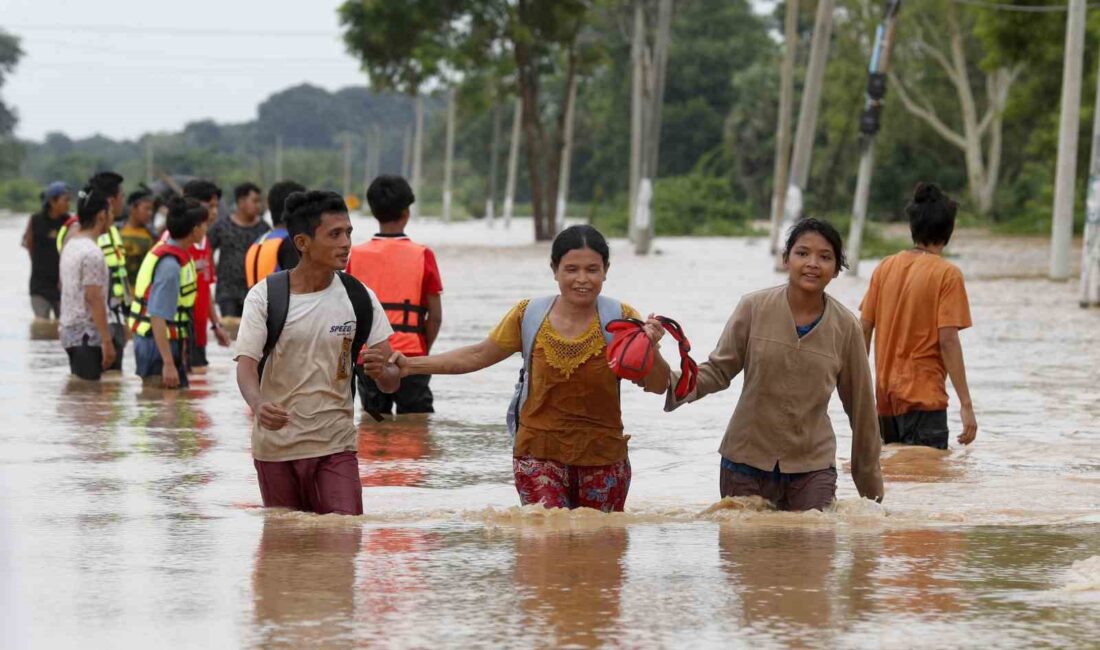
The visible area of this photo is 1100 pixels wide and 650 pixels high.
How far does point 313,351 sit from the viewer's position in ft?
22.8

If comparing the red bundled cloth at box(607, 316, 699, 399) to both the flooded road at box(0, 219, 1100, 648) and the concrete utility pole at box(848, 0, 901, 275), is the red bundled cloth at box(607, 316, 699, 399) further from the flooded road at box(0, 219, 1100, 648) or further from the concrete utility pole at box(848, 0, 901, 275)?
the concrete utility pole at box(848, 0, 901, 275)

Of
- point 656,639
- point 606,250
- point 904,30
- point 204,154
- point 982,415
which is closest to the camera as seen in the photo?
point 656,639

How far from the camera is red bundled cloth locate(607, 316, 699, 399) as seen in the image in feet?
21.1

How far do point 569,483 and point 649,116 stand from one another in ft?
119

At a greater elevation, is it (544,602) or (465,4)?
(465,4)

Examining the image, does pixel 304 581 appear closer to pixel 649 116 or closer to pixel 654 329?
pixel 654 329

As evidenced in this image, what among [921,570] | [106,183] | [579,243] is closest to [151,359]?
[106,183]

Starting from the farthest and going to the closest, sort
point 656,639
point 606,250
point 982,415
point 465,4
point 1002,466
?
1. point 465,4
2. point 982,415
3. point 1002,466
4. point 606,250
5. point 656,639

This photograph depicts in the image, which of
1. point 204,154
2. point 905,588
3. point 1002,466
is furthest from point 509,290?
point 204,154

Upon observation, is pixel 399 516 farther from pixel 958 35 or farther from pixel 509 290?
pixel 958 35

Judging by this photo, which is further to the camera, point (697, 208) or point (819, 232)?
point (697, 208)

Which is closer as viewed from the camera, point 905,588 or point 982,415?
point 905,588

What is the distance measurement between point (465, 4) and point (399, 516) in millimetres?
42052

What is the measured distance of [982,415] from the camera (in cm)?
1252
